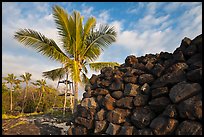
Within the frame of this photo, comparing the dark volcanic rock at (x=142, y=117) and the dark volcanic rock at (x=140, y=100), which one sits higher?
the dark volcanic rock at (x=140, y=100)

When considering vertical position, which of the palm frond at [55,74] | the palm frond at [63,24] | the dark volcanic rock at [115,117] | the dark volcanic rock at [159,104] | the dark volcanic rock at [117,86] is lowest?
the dark volcanic rock at [115,117]

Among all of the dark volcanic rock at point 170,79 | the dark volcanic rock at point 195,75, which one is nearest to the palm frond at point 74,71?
the dark volcanic rock at point 170,79

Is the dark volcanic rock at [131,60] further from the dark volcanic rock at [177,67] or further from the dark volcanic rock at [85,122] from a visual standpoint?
the dark volcanic rock at [85,122]

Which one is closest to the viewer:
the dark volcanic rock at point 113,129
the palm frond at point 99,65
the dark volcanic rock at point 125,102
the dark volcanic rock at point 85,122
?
the dark volcanic rock at point 113,129

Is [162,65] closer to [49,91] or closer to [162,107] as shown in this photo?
[162,107]

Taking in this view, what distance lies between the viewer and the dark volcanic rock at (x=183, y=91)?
162 inches

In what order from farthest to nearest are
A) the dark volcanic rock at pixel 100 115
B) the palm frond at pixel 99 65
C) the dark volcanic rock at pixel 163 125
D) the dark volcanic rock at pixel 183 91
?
the palm frond at pixel 99 65, the dark volcanic rock at pixel 100 115, the dark volcanic rock at pixel 163 125, the dark volcanic rock at pixel 183 91

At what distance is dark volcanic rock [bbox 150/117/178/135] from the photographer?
13.9 ft

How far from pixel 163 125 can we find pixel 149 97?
88 centimetres

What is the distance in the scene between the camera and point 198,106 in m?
3.86

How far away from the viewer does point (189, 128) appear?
3.92 m

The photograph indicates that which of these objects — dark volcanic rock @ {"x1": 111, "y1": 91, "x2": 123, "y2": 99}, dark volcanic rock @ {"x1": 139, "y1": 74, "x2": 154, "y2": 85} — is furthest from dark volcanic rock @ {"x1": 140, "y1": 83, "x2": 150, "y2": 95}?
dark volcanic rock @ {"x1": 111, "y1": 91, "x2": 123, "y2": 99}

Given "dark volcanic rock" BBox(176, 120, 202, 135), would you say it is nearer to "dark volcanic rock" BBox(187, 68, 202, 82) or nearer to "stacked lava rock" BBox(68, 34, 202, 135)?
"stacked lava rock" BBox(68, 34, 202, 135)

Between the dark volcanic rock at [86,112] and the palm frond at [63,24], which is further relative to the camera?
the palm frond at [63,24]
